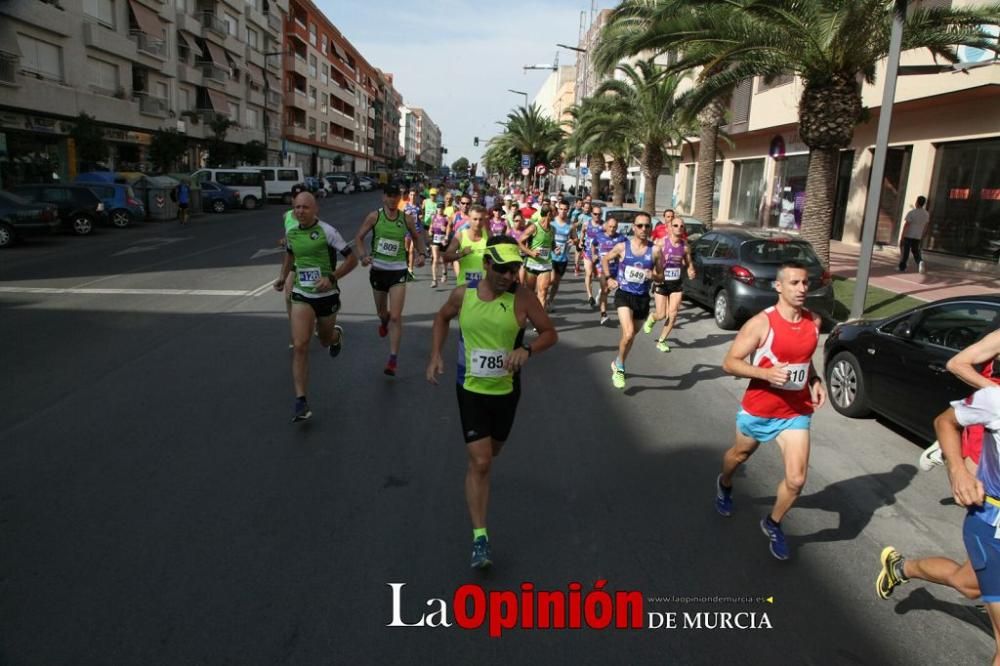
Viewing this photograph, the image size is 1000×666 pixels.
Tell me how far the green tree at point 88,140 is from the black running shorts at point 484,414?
29.4 meters

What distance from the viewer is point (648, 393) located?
7.46m

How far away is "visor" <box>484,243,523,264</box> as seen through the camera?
3723mm

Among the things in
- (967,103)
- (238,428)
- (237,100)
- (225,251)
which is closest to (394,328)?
(238,428)

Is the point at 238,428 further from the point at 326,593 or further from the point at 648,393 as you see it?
the point at 648,393

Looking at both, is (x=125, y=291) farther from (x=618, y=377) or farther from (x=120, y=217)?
(x=120, y=217)

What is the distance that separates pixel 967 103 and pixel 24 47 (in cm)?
3145

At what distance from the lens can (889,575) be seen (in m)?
3.58

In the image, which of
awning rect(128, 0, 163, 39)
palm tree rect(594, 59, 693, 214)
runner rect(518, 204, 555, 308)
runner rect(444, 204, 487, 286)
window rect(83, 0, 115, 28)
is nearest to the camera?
runner rect(444, 204, 487, 286)

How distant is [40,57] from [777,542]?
3305cm

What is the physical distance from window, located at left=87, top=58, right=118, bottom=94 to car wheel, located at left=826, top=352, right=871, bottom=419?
1328 inches

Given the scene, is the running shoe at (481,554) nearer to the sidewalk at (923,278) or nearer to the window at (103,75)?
the sidewalk at (923,278)

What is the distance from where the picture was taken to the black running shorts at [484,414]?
12.6 ft

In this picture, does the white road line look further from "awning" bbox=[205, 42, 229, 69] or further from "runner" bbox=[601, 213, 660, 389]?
"awning" bbox=[205, 42, 229, 69]

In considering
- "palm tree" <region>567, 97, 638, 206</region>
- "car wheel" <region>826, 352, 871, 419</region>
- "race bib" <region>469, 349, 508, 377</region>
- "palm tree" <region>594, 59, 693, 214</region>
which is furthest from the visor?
"palm tree" <region>567, 97, 638, 206</region>
